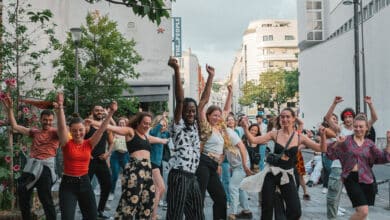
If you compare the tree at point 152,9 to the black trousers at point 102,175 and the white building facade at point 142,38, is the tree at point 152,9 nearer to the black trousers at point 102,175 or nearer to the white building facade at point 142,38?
the black trousers at point 102,175

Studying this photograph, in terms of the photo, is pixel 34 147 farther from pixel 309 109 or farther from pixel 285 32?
pixel 285 32

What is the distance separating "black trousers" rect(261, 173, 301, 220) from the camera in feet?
22.6

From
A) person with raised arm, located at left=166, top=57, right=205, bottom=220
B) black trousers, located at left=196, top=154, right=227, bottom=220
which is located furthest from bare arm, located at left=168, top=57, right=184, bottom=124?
black trousers, located at left=196, top=154, right=227, bottom=220

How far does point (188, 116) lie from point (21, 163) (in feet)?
11.9

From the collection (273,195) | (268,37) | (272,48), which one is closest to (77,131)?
(273,195)

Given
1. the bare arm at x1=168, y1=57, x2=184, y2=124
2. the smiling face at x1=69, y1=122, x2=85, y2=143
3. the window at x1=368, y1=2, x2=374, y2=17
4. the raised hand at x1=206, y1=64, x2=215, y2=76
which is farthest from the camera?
the window at x1=368, y1=2, x2=374, y2=17

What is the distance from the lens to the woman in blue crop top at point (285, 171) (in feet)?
22.7

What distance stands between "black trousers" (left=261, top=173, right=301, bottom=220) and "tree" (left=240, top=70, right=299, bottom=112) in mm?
76895

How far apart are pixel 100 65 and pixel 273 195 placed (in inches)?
702

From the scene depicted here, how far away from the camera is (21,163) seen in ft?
28.9

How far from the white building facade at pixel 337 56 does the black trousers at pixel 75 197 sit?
108 ft

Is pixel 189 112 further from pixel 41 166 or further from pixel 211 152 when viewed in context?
pixel 41 166

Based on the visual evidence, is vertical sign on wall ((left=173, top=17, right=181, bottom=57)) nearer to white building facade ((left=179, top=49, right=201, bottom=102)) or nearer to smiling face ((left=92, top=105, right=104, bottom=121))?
smiling face ((left=92, top=105, right=104, bottom=121))

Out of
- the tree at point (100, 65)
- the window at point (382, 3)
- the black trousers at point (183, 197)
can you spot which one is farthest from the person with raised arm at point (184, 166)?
the window at point (382, 3)
